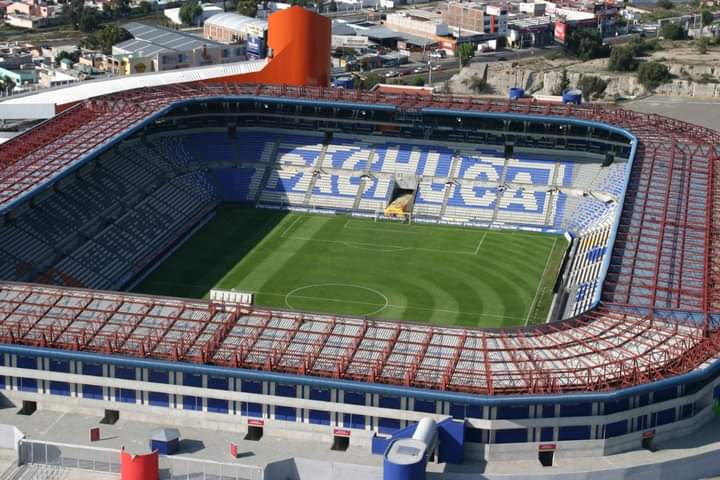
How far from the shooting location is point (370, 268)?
106 m

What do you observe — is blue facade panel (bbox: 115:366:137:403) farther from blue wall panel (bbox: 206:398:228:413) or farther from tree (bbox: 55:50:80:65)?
tree (bbox: 55:50:80:65)

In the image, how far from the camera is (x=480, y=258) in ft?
357

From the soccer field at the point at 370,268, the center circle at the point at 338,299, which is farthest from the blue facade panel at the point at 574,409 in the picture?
the center circle at the point at 338,299

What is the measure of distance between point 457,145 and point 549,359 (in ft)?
180

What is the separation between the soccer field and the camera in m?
97.5

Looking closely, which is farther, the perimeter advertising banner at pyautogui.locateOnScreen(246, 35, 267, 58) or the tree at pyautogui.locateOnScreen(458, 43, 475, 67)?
the tree at pyautogui.locateOnScreen(458, 43, 475, 67)

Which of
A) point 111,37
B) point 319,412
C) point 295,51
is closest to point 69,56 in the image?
point 111,37

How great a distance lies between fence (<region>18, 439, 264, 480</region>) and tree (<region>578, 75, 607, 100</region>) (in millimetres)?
115640

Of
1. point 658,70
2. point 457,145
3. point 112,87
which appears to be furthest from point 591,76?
point 112,87

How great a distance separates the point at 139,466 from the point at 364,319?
1665 centimetres

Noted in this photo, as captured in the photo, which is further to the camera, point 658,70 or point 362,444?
point 658,70

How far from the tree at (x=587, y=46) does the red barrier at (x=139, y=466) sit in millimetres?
137103

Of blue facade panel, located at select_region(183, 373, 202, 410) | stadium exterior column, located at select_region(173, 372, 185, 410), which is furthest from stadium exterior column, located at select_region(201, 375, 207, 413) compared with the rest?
stadium exterior column, located at select_region(173, 372, 185, 410)

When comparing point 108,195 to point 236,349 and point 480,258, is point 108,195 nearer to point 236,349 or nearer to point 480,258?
point 480,258
